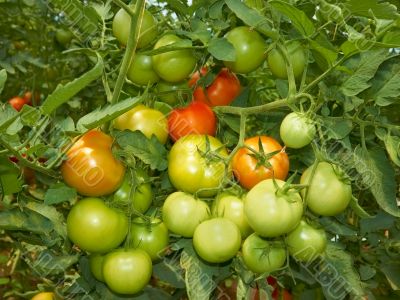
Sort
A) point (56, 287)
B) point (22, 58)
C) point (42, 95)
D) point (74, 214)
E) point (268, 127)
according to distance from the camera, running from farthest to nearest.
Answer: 1. point (42, 95)
2. point (22, 58)
3. point (56, 287)
4. point (268, 127)
5. point (74, 214)

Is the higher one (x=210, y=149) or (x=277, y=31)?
(x=277, y=31)

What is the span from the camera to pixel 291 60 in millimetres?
857

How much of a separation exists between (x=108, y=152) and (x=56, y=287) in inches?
16.2

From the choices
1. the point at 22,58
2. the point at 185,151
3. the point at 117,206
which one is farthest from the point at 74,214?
the point at 22,58

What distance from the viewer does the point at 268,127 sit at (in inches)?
38.9

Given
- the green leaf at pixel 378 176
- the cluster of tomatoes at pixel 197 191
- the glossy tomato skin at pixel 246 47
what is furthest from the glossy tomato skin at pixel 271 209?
the glossy tomato skin at pixel 246 47

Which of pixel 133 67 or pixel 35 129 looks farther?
pixel 133 67

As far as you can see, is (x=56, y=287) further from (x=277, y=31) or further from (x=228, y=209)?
(x=277, y=31)

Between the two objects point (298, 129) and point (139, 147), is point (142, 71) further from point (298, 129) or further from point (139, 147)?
point (298, 129)

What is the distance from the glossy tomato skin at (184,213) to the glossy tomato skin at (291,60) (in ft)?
0.78

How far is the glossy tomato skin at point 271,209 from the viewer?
73cm

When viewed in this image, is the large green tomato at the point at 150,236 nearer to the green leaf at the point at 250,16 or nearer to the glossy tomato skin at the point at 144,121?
the glossy tomato skin at the point at 144,121

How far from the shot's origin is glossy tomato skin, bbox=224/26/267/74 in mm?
884

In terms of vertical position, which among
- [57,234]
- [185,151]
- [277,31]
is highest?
[277,31]
